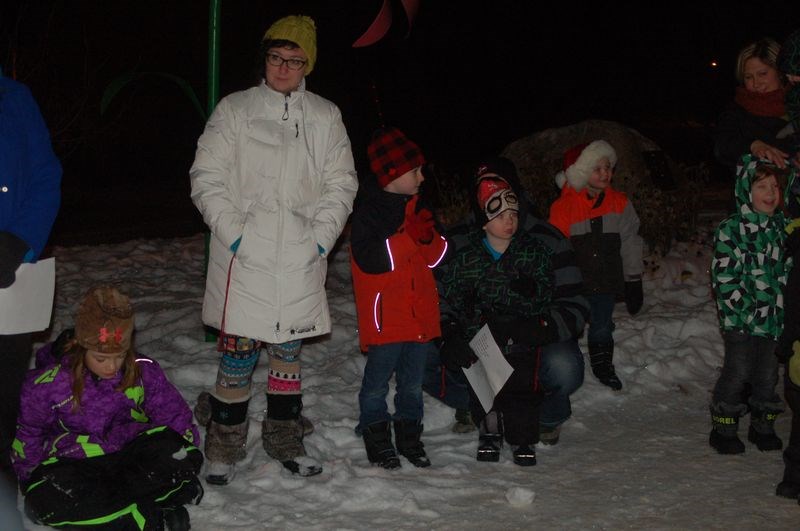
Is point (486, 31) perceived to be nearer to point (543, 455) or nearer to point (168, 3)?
point (168, 3)

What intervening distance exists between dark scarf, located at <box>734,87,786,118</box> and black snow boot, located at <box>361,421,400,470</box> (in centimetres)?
264

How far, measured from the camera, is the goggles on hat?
485 centimetres

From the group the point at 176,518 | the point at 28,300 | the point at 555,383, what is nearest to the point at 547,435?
the point at 555,383

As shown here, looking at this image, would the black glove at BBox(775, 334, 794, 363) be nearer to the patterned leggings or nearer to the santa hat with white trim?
the santa hat with white trim

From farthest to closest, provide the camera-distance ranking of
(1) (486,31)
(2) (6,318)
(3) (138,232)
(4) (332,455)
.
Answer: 1. (1) (486,31)
2. (3) (138,232)
3. (4) (332,455)
4. (2) (6,318)

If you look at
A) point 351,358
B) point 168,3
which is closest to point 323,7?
point 168,3

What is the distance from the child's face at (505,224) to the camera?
4848 millimetres

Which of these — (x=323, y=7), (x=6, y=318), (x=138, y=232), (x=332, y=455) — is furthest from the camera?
(x=323, y=7)

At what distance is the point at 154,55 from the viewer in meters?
20.3

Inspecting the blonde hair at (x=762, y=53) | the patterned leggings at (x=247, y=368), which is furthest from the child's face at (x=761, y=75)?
the patterned leggings at (x=247, y=368)

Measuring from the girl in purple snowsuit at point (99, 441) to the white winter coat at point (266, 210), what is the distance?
55 cm

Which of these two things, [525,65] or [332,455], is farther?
[525,65]

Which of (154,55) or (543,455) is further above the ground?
(154,55)

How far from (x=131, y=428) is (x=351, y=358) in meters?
2.34
